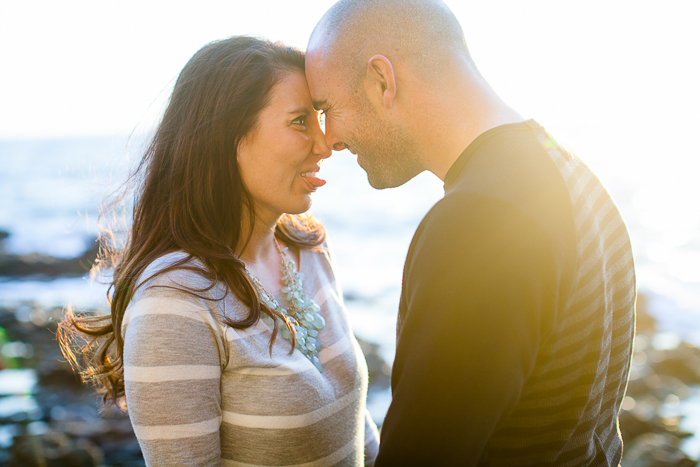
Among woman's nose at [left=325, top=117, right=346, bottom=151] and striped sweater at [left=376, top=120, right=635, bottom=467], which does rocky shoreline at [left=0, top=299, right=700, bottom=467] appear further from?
striped sweater at [left=376, top=120, right=635, bottom=467]

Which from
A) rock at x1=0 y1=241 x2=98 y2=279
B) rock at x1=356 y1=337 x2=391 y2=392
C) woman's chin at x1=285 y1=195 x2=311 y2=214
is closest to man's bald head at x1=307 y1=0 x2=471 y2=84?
woman's chin at x1=285 y1=195 x2=311 y2=214

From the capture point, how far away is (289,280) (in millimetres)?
2275

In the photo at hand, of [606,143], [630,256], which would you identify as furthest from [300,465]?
[606,143]

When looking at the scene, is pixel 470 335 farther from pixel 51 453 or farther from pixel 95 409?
pixel 95 409

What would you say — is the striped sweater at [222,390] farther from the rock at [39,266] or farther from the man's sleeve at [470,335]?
the rock at [39,266]

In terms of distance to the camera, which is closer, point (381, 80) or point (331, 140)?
point (381, 80)

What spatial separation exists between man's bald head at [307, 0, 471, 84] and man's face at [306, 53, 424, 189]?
0.08 m

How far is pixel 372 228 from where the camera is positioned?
1845 centimetres

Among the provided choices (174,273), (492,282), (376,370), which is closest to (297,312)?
(174,273)

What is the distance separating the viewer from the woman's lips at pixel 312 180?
7.53ft

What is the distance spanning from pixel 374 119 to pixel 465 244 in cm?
98

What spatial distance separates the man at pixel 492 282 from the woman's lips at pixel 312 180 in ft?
1.91

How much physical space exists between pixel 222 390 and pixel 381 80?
1.34m

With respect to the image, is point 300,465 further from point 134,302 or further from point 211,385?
point 134,302
